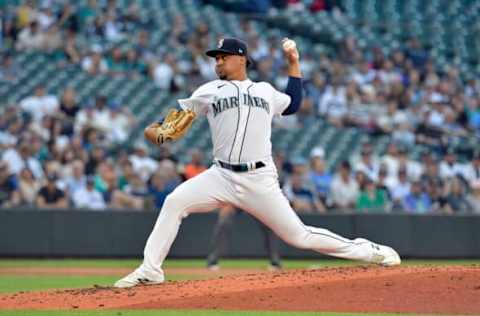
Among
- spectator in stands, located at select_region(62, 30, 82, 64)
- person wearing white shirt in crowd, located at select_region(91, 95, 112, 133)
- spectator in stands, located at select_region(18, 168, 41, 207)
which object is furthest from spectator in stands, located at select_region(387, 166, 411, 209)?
spectator in stands, located at select_region(62, 30, 82, 64)

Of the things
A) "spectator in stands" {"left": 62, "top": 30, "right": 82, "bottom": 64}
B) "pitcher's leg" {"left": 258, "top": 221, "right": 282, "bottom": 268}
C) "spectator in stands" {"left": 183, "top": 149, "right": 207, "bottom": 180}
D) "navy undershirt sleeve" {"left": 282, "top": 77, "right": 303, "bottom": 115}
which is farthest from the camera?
"spectator in stands" {"left": 62, "top": 30, "right": 82, "bottom": 64}

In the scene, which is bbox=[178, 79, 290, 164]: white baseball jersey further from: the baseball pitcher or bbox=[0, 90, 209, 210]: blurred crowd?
bbox=[0, 90, 209, 210]: blurred crowd

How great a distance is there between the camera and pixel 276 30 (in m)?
21.9

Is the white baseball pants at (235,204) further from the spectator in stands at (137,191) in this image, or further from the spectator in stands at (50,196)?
the spectator in stands at (137,191)

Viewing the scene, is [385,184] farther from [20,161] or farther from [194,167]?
[20,161]

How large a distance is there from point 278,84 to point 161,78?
206 centimetres

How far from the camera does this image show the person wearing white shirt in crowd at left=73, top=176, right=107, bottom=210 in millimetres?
15844

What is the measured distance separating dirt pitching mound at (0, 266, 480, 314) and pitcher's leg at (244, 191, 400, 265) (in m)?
0.19

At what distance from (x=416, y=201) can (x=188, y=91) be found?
447cm

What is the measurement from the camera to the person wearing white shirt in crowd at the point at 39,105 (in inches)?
667

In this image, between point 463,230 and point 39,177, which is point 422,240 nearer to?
point 463,230

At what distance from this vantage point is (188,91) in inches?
749

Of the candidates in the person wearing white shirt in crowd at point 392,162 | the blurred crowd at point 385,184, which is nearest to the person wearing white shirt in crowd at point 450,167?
the blurred crowd at point 385,184

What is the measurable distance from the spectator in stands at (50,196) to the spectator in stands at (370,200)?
174 inches
